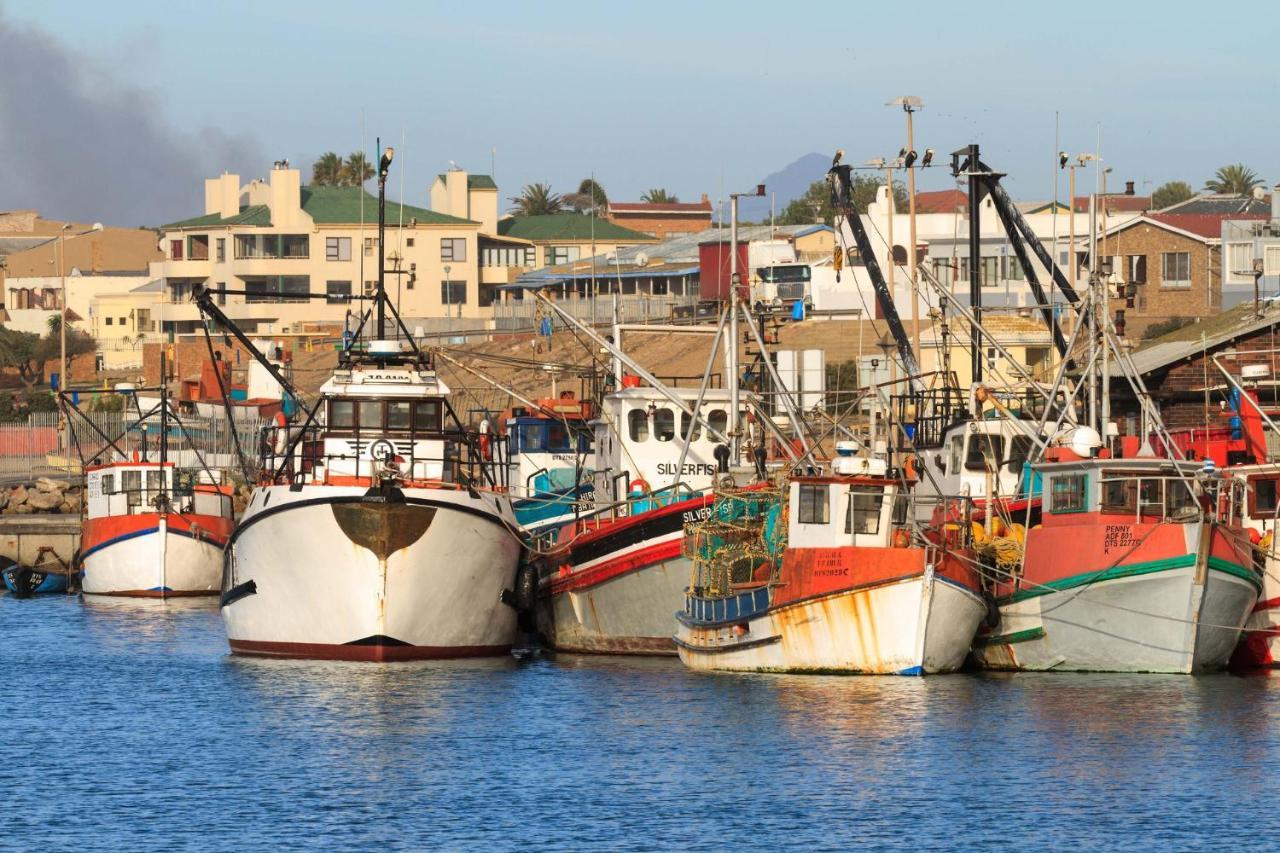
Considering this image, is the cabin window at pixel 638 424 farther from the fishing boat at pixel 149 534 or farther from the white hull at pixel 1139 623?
the fishing boat at pixel 149 534

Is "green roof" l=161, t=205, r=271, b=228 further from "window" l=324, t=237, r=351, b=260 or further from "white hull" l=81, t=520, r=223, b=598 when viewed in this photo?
"white hull" l=81, t=520, r=223, b=598

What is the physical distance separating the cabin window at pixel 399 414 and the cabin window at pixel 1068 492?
43.4 ft

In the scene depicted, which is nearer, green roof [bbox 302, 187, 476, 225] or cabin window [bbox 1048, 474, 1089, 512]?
cabin window [bbox 1048, 474, 1089, 512]

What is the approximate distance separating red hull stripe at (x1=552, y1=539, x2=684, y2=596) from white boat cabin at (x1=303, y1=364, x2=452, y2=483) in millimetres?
3622

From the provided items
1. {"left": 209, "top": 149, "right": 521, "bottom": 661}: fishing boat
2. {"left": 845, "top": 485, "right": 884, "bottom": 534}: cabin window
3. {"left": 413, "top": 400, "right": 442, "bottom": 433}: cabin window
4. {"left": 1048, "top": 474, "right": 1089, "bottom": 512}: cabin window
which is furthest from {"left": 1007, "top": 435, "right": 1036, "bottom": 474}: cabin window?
{"left": 413, "top": 400, "right": 442, "bottom": 433}: cabin window

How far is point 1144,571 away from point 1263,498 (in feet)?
A: 19.9

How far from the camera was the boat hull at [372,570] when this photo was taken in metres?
42.4

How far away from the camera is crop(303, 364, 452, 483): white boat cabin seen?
148ft

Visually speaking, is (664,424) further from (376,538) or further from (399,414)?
(376,538)

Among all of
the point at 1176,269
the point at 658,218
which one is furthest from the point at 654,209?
the point at 1176,269

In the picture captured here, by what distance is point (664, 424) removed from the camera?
4931 centimetres

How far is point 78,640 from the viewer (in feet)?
179

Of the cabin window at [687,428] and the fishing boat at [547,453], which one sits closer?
the cabin window at [687,428]

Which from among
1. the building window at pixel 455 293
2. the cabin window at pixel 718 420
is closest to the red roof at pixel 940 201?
the building window at pixel 455 293
